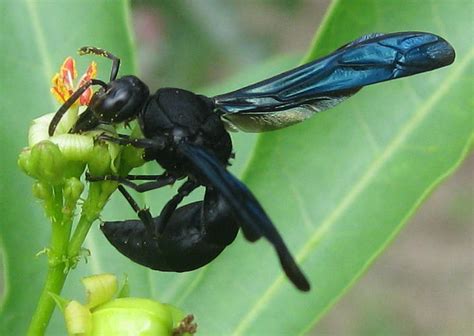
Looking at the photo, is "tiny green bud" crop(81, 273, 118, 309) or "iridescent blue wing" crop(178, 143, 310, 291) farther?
"tiny green bud" crop(81, 273, 118, 309)

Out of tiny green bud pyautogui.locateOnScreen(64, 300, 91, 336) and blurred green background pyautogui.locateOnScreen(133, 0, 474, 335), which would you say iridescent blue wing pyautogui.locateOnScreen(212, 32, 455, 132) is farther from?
blurred green background pyautogui.locateOnScreen(133, 0, 474, 335)

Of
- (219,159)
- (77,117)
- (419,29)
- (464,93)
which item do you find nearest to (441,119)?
(464,93)

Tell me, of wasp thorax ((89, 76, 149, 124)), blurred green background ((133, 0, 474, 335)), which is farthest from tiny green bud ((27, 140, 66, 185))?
blurred green background ((133, 0, 474, 335))

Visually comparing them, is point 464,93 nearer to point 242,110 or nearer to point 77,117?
point 242,110

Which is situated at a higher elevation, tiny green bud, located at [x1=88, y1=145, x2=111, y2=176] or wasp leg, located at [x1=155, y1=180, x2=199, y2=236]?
tiny green bud, located at [x1=88, y1=145, x2=111, y2=176]

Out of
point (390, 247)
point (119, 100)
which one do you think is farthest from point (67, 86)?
point (390, 247)

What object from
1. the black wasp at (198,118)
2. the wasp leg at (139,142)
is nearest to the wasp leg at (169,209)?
the black wasp at (198,118)

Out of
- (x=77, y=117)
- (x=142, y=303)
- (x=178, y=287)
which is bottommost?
(x=178, y=287)
